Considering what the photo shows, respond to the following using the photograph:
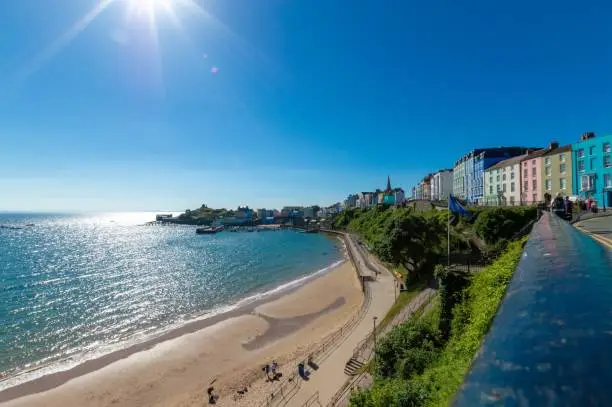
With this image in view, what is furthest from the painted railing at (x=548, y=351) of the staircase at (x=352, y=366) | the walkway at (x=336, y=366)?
the staircase at (x=352, y=366)

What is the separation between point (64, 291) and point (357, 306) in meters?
37.9

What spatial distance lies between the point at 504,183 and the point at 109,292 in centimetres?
6185

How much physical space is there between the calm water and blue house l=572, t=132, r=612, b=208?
3937cm

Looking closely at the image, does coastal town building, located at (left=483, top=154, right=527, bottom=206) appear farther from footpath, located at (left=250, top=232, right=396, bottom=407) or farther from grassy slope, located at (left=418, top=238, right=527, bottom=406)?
grassy slope, located at (left=418, top=238, right=527, bottom=406)

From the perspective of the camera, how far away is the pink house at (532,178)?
46.4 m

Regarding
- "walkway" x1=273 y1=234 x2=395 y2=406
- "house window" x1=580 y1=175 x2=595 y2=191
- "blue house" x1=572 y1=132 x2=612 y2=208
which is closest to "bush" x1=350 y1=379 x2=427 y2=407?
"walkway" x1=273 y1=234 x2=395 y2=406

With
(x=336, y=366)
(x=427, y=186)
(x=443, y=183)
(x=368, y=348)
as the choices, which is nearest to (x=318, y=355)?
(x=336, y=366)

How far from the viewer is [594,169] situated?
39438 mm

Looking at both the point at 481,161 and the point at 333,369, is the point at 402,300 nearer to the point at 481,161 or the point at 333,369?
the point at 333,369

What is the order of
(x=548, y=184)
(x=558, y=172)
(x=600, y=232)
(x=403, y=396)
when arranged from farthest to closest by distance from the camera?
(x=548, y=184), (x=558, y=172), (x=600, y=232), (x=403, y=396)

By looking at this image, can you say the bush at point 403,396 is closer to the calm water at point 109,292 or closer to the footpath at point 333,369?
the footpath at point 333,369

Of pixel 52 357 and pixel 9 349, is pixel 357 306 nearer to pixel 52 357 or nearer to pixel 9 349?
pixel 52 357

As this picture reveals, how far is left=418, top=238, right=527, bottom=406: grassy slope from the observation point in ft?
22.9

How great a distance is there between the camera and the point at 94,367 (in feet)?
78.3
